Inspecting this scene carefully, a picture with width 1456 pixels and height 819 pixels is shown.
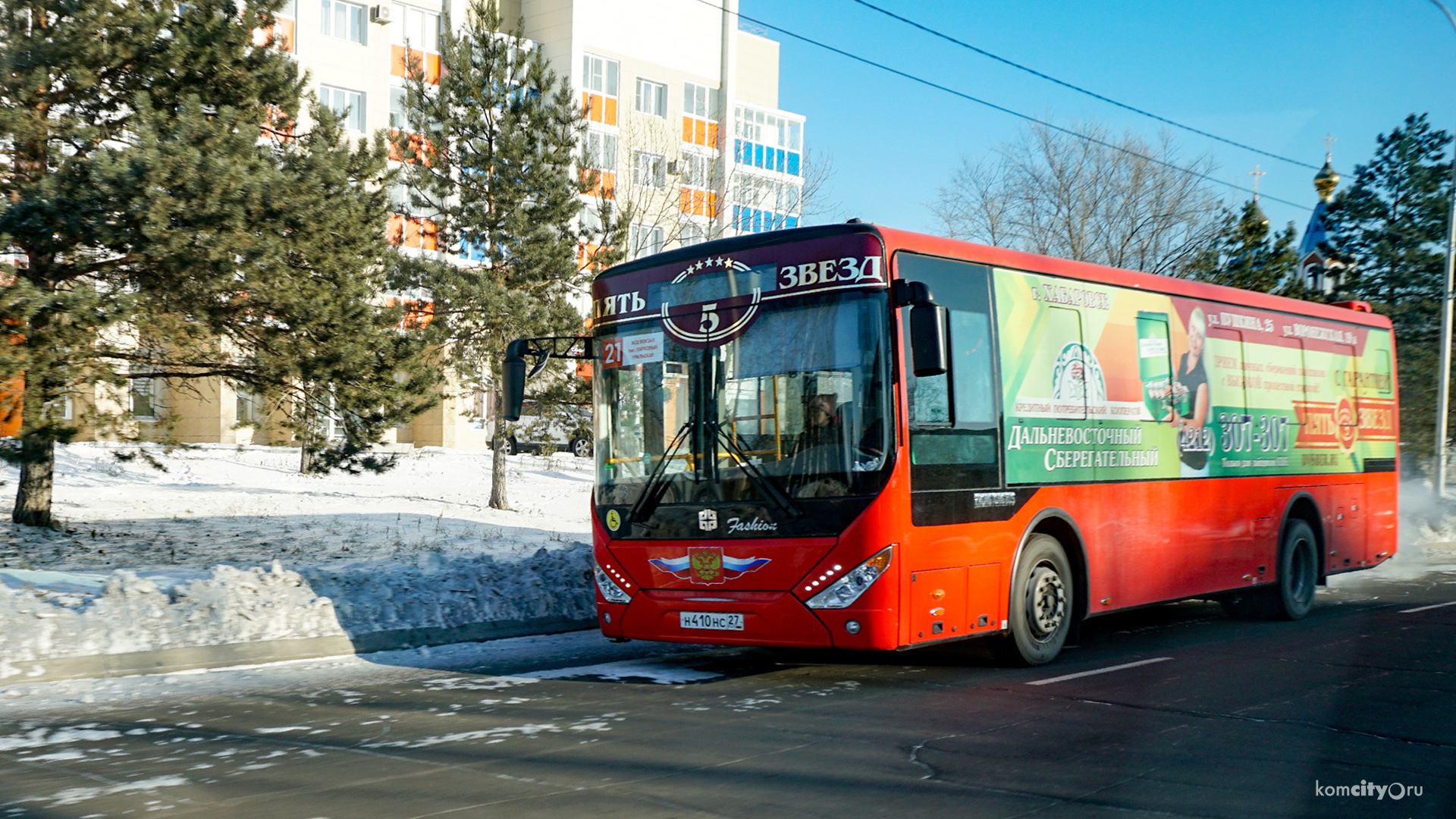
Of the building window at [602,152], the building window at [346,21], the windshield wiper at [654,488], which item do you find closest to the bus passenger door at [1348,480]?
the windshield wiper at [654,488]

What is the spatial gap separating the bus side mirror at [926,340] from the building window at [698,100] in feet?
169

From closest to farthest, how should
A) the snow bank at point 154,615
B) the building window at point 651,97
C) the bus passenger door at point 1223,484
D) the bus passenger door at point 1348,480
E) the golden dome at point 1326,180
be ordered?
1. the snow bank at point 154,615
2. the bus passenger door at point 1223,484
3. the bus passenger door at point 1348,480
4. the golden dome at point 1326,180
5. the building window at point 651,97

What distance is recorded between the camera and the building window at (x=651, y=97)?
184ft

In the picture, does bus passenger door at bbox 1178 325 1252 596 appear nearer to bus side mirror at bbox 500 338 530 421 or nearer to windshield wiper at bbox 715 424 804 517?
windshield wiper at bbox 715 424 804 517

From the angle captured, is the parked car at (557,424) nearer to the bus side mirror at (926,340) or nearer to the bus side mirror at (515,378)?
the bus side mirror at (515,378)

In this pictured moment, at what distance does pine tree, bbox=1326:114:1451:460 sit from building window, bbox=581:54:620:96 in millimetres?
30608

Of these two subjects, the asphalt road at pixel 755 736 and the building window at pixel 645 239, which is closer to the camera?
the asphalt road at pixel 755 736

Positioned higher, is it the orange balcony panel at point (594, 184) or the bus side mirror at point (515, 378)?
the orange balcony panel at point (594, 184)

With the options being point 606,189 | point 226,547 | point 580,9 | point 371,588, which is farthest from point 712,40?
point 371,588

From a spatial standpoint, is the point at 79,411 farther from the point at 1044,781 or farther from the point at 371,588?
the point at 1044,781

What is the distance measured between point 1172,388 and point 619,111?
43.4 meters

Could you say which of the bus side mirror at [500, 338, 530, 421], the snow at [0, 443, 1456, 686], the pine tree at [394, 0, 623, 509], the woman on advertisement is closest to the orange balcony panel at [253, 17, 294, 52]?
the snow at [0, 443, 1456, 686]

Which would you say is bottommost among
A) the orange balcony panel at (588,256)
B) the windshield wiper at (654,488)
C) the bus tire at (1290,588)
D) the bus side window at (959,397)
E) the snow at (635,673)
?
the snow at (635,673)

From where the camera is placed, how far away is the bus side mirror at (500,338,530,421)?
9195mm
